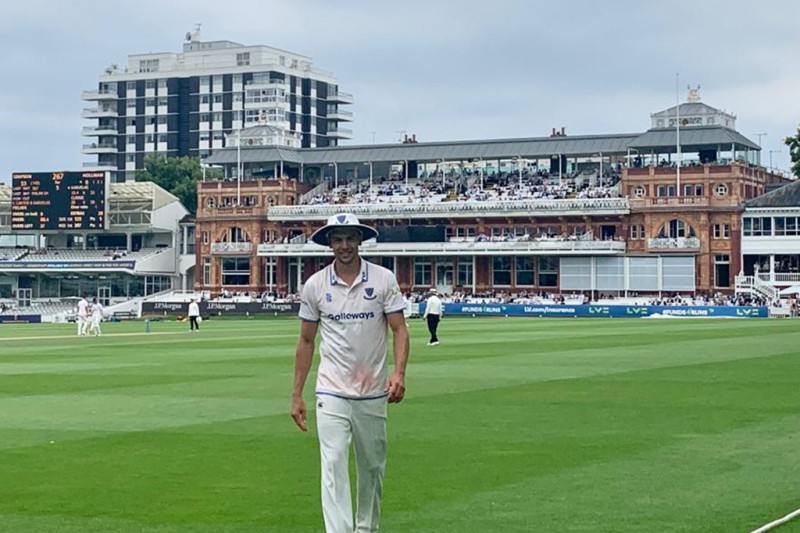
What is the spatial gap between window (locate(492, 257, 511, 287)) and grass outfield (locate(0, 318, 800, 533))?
78.8 meters

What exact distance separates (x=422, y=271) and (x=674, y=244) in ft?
69.6

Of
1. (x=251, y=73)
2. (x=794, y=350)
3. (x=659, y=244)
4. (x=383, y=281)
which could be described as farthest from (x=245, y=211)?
(x=383, y=281)

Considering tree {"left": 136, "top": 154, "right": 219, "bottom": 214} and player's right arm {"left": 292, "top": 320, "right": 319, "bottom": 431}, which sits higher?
tree {"left": 136, "top": 154, "right": 219, "bottom": 214}

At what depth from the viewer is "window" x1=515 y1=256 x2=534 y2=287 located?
109 m

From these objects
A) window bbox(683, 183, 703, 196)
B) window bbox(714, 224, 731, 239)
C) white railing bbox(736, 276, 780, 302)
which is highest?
window bbox(683, 183, 703, 196)

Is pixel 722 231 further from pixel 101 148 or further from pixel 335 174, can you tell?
pixel 101 148

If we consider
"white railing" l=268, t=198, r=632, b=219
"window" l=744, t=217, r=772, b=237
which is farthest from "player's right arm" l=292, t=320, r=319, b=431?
"white railing" l=268, t=198, r=632, b=219

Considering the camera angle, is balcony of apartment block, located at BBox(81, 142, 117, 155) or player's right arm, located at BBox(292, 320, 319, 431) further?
balcony of apartment block, located at BBox(81, 142, 117, 155)

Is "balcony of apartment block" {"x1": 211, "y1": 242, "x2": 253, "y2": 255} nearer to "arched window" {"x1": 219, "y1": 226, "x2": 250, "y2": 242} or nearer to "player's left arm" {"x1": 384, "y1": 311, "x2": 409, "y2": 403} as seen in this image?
"arched window" {"x1": 219, "y1": 226, "x2": 250, "y2": 242}

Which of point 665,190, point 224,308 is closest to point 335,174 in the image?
point 224,308

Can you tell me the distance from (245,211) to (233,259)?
410 cm

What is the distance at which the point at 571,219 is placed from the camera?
10775 centimetres

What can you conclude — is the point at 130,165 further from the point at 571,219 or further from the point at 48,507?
the point at 48,507

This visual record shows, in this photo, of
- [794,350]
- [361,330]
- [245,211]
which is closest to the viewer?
[361,330]
